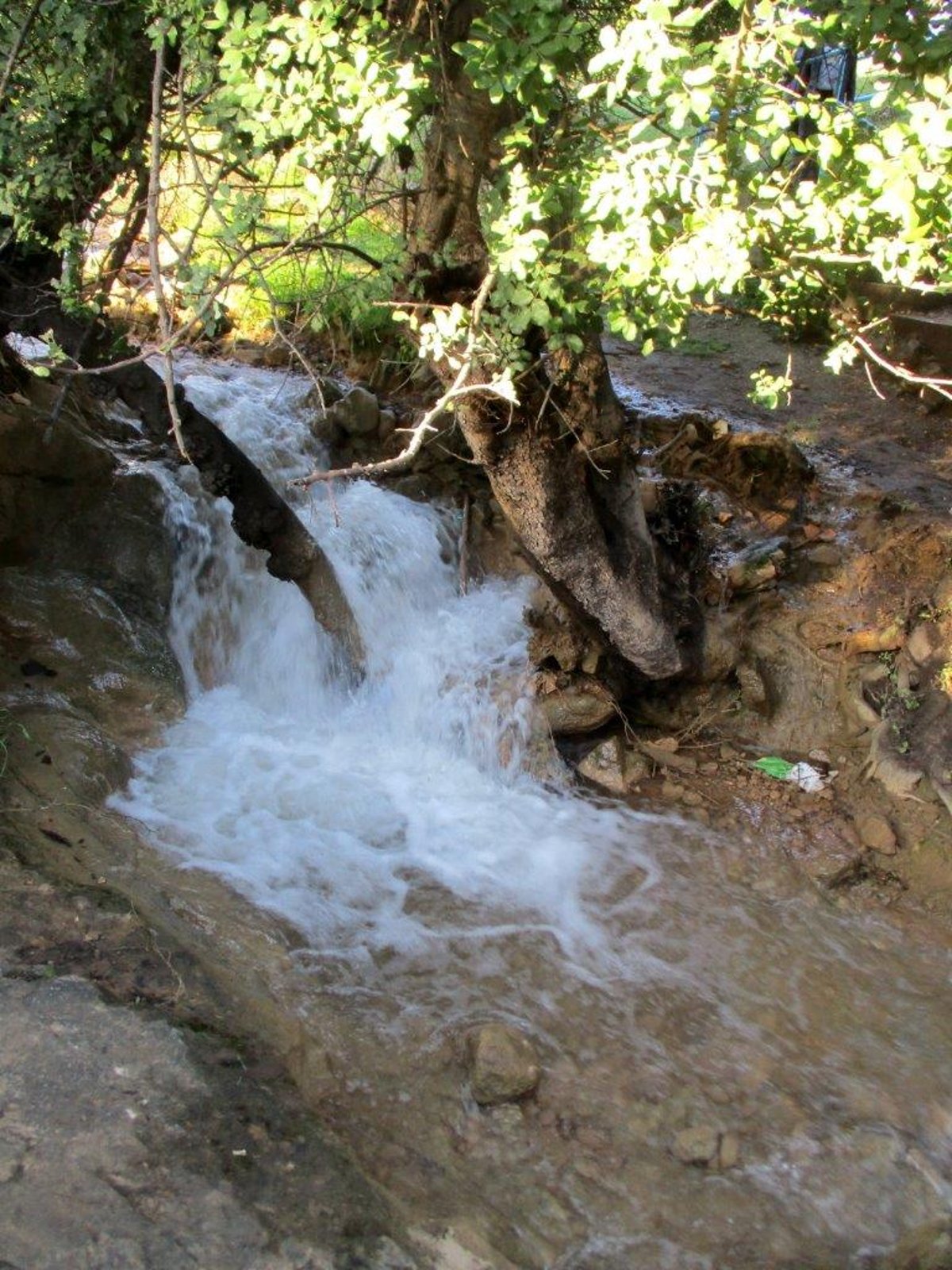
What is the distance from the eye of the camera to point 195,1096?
287 cm

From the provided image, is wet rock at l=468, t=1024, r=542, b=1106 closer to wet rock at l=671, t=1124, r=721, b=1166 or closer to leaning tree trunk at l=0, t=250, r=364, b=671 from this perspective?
wet rock at l=671, t=1124, r=721, b=1166

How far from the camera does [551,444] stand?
15.7 ft

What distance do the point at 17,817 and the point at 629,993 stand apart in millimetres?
2606

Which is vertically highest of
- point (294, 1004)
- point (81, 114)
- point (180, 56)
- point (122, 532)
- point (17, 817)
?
point (180, 56)

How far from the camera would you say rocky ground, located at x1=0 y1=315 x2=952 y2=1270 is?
8.52 feet

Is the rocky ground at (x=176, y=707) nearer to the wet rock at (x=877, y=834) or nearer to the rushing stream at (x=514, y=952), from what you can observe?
the wet rock at (x=877, y=834)

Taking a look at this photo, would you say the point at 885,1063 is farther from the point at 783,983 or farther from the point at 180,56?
the point at 180,56

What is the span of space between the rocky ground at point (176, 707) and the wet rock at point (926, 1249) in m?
0.02

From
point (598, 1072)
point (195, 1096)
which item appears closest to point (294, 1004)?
point (195, 1096)

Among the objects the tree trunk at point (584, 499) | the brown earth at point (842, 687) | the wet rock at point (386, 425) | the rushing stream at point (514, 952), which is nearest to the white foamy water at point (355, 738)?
the rushing stream at point (514, 952)

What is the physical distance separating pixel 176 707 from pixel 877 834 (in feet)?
12.5

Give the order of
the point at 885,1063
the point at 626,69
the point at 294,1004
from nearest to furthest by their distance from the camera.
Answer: the point at 626,69
the point at 294,1004
the point at 885,1063

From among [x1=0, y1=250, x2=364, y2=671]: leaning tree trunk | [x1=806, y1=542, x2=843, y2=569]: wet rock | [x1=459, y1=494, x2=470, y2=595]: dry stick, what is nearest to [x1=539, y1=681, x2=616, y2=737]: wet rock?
[x1=0, y1=250, x2=364, y2=671]: leaning tree trunk

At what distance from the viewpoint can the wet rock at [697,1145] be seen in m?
3.44
